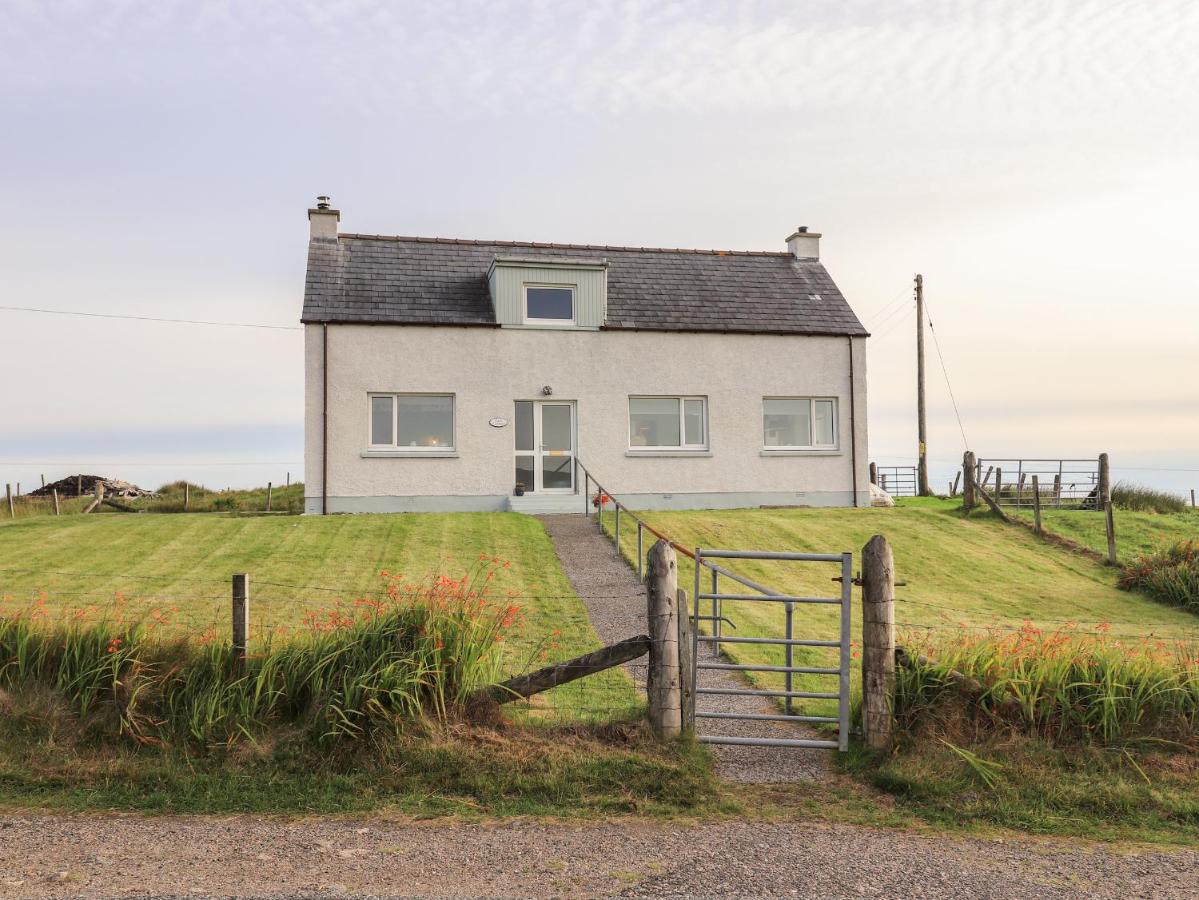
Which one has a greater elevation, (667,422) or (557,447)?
(667,422)

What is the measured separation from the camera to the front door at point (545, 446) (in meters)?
23.9

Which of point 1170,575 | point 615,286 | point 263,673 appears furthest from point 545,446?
point 263,673

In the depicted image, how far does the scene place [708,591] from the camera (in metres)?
15.7

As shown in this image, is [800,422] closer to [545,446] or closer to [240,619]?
[545,446]

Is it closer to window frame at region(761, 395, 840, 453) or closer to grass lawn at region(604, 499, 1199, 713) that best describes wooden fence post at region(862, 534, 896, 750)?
grass lawn at region(604, 499, 1199, 713)

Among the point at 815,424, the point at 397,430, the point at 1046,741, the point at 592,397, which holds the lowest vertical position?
the point at 1046,741

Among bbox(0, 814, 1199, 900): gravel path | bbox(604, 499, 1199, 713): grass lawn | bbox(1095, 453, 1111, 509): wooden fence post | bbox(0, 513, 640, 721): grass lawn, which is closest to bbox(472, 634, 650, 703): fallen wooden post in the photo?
bbox(0, 513, 640, 721): grass lawn

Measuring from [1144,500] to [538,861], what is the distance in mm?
31034

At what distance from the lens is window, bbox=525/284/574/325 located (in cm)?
2448

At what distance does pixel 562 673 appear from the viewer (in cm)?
788

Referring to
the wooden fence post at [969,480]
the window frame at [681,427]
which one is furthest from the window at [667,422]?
the wooden fence post at [969,480]

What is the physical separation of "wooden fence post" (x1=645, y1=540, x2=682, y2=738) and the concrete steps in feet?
49.6

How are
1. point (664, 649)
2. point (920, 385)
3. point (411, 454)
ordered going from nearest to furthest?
point (664, 649)
point (411, 454)
point (920, 385)

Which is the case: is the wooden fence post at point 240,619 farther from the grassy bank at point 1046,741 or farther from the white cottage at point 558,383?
the white cottage at point 558,383
